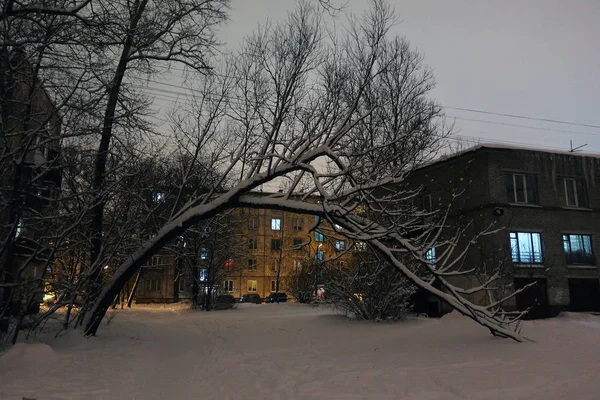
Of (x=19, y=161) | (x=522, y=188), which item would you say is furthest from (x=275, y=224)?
(x=19, y=161)

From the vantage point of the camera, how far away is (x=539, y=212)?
26.0 meters

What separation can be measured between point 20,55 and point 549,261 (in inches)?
1000

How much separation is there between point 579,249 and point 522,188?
15.4ft

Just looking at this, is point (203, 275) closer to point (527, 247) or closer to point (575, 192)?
point (527, 247)

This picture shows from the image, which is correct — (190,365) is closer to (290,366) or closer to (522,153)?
(290,366)

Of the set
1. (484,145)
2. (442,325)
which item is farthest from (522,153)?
(442,325)

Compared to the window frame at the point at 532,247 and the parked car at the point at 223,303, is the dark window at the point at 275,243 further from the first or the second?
the window frame at the point at 532,247

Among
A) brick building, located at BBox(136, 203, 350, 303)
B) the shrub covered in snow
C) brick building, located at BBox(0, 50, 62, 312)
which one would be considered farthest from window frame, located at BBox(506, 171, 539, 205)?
brick building, located at BBox(0, 50, 62, 312)

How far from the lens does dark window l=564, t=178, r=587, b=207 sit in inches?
1072

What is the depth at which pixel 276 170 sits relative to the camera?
10734 millimetres

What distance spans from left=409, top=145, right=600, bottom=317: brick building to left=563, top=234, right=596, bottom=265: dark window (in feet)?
0.16

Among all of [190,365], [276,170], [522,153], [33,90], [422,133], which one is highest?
[522,153]

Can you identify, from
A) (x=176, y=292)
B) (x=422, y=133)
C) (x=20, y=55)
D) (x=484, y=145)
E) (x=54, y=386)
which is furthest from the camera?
(x=176, y=292)

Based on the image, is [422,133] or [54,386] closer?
[54,386]
